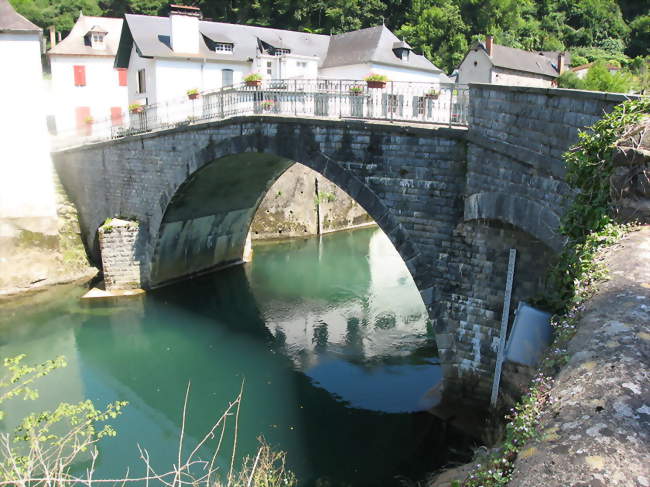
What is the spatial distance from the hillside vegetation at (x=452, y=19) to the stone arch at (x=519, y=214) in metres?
31.1

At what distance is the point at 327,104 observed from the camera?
11.7 metres

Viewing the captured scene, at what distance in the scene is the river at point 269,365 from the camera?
977cm

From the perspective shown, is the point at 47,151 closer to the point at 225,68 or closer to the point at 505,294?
the point at 225,68

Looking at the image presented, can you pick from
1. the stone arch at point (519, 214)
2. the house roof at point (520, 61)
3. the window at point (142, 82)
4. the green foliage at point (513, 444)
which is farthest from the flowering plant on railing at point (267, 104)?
the house roof at point (520, 61)

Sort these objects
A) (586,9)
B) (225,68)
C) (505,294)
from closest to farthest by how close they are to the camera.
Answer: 1. (505,294)
2. (225,68)
3. (586,9)

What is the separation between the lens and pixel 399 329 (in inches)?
588

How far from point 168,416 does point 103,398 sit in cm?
166

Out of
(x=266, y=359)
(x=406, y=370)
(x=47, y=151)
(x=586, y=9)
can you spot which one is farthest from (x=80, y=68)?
(x=586, y=9)

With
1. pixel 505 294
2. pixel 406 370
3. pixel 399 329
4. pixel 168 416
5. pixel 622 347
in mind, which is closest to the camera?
pixel 622 347

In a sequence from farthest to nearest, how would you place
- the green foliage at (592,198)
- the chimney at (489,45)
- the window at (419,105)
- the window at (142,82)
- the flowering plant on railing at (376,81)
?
the chimney at (489,45), the window at (142,82), the flowering plant on railing at (376,81), the window at (419,105), the green foliage at (592,198)

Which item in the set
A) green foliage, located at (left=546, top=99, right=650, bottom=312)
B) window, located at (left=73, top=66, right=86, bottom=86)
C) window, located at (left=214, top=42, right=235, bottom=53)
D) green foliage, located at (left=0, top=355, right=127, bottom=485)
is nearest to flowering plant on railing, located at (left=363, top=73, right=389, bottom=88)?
green foliage, located at (left=546, top=99, right=650, bottom=312)

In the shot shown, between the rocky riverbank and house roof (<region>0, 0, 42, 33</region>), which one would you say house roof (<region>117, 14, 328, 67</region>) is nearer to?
house roof (<region>0, 0, 42, 33</region>)

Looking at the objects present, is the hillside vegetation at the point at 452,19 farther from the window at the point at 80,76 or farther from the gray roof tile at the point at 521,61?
the window at the point at 80,76

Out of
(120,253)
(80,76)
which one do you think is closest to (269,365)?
(120,253)
